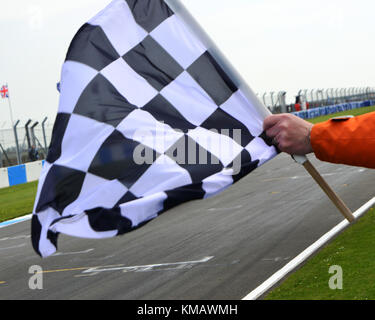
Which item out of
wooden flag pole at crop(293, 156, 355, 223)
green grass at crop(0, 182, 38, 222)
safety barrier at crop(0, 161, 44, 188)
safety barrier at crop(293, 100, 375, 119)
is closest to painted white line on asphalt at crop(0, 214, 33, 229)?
green grass at crop(0, 182, 38, 222)

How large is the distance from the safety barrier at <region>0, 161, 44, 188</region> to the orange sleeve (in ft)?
68.9

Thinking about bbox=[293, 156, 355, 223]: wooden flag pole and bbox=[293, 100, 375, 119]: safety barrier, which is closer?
bbox=[293, 156, 355, 223]: wooden flag pole

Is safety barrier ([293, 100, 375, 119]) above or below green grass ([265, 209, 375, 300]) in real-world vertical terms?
above

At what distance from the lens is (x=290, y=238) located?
308 inches

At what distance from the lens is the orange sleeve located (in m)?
2.30

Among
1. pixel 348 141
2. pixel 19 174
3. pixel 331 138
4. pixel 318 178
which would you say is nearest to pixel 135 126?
pixel 318 178

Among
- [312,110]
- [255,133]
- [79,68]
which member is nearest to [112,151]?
[79,68]

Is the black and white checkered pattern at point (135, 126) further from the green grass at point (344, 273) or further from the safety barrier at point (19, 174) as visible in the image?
the safety barrier at point (19, 174)

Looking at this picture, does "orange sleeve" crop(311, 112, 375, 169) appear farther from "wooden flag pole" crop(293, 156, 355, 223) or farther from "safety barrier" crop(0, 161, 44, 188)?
"safety barrier" crop(0, 161, 44, 188)

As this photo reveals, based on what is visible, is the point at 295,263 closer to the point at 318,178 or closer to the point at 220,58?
the point at 318,178

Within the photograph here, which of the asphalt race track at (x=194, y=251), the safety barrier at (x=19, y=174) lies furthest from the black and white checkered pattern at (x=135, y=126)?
the safety barrier at (x=19, y=174)

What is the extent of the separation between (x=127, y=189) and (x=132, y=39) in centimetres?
112

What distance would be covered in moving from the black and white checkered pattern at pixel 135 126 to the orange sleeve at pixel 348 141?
1521mm

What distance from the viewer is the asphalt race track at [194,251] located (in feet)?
20.8
